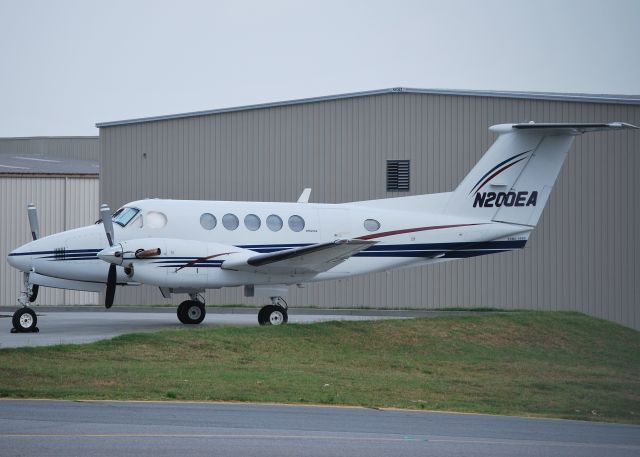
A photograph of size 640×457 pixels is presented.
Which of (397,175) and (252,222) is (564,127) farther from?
(397,175)

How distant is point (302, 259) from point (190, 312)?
4.04 meters

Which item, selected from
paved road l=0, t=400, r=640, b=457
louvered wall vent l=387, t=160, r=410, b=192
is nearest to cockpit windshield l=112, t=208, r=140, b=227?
paved road l=0, t=400, r=640, b=457

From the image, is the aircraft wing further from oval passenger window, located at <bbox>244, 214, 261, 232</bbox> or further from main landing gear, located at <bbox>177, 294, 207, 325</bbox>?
main landing gear, located at <bbox>177, 294, 207, 325</bbox>

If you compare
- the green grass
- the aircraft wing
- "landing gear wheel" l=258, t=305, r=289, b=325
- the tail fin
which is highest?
the tail fin

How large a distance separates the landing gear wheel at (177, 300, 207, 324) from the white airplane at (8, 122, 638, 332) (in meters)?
0.03

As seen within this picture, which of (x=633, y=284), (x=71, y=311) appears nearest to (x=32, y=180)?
(x=71, y=311)

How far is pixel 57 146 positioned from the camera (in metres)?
67.1

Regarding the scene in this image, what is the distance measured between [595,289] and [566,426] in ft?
72.3

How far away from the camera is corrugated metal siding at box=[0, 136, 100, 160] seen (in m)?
65.9

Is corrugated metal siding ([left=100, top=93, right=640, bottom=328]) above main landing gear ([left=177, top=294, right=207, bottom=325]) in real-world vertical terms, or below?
above

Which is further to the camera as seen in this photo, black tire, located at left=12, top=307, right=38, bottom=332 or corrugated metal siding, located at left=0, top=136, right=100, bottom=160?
corrugated metal siding, located at left=0, top=136, right=100, bottom=160

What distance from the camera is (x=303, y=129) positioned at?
1512 inches

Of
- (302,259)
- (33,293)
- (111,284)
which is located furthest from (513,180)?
(33,293)

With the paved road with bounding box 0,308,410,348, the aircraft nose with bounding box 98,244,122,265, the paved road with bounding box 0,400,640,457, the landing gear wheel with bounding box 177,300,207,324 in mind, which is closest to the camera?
the paved road with bounding box 0,400,640,457
